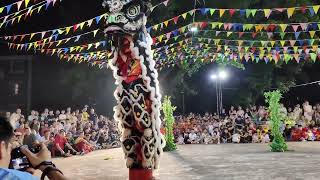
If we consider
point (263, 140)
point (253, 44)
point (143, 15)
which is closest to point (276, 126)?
point (253, 44)

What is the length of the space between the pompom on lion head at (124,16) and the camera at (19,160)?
5.19 metres

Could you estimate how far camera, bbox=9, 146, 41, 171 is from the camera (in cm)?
231

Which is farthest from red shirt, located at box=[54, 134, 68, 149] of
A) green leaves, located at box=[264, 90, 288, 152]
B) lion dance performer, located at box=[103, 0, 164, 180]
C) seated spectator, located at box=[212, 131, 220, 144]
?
lion dance performer, located at box=[103, 0, 164, 180]

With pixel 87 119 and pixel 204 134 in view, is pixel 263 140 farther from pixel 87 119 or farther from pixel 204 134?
pixel 87 119

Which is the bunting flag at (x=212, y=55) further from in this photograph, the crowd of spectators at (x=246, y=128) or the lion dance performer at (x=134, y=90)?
the lion dance performer at (x=134, y=90)

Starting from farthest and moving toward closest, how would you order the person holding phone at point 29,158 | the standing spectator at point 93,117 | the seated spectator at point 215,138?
the seated spectator at point 215,138 < the standing spectator at point 93,117 < the person holding phone at point 29,158

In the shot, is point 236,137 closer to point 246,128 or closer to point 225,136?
point 225,136

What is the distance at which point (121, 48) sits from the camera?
7.37 meters

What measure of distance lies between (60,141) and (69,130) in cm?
166

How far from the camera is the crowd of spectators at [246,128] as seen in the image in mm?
22312

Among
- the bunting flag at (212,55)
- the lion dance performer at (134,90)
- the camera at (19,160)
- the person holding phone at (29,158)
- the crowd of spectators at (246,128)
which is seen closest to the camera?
the person holding phone at (29,158)

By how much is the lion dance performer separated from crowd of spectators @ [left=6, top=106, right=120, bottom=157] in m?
6.51

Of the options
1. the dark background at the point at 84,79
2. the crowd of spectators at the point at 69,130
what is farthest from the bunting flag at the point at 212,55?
the crowd of spectators at the point at 69,130

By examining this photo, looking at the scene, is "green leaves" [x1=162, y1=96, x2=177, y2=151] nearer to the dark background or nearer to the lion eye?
the dark background
